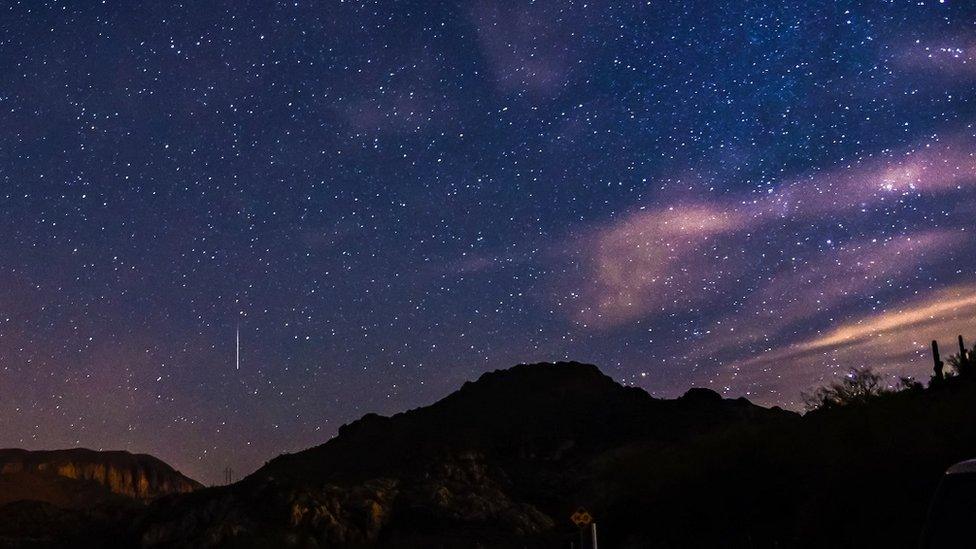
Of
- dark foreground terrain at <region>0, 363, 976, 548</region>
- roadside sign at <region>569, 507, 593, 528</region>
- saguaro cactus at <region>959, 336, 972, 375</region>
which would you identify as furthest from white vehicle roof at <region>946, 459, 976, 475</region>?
saguaro cactus at <region>959, 336, 972, 375</region>

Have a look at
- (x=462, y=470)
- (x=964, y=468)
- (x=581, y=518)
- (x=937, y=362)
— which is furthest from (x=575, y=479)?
(x=964, y=468)

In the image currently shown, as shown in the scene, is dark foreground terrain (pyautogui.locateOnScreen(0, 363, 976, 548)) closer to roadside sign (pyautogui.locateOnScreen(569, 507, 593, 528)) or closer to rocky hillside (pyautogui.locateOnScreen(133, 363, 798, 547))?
rocky hillside (pyautogui.locateOnScreen(133, 363, 798, 547))

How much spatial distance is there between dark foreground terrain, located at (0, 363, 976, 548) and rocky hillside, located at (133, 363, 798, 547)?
0.82 feet

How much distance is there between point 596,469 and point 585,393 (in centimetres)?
3896

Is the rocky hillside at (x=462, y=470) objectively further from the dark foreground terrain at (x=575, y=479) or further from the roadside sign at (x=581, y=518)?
the roadside sign at (x=581, y=518)

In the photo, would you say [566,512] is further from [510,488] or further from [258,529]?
[258,529]

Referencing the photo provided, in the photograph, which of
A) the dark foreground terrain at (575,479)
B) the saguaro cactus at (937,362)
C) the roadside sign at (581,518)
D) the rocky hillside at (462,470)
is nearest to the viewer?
the roadside sign at (581,518)

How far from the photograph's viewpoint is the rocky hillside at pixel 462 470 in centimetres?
6838

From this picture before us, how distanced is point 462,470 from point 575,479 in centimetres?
1179

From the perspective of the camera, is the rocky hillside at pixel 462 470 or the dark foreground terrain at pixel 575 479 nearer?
the dark foreground terrain at pixel 575 479

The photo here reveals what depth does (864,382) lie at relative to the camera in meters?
36.6

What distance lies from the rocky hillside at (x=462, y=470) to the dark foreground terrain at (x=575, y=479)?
0.25 metres

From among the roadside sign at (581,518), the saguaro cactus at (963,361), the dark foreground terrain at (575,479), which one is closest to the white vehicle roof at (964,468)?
the roadside sign at (581,518)

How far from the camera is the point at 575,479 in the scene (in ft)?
292
